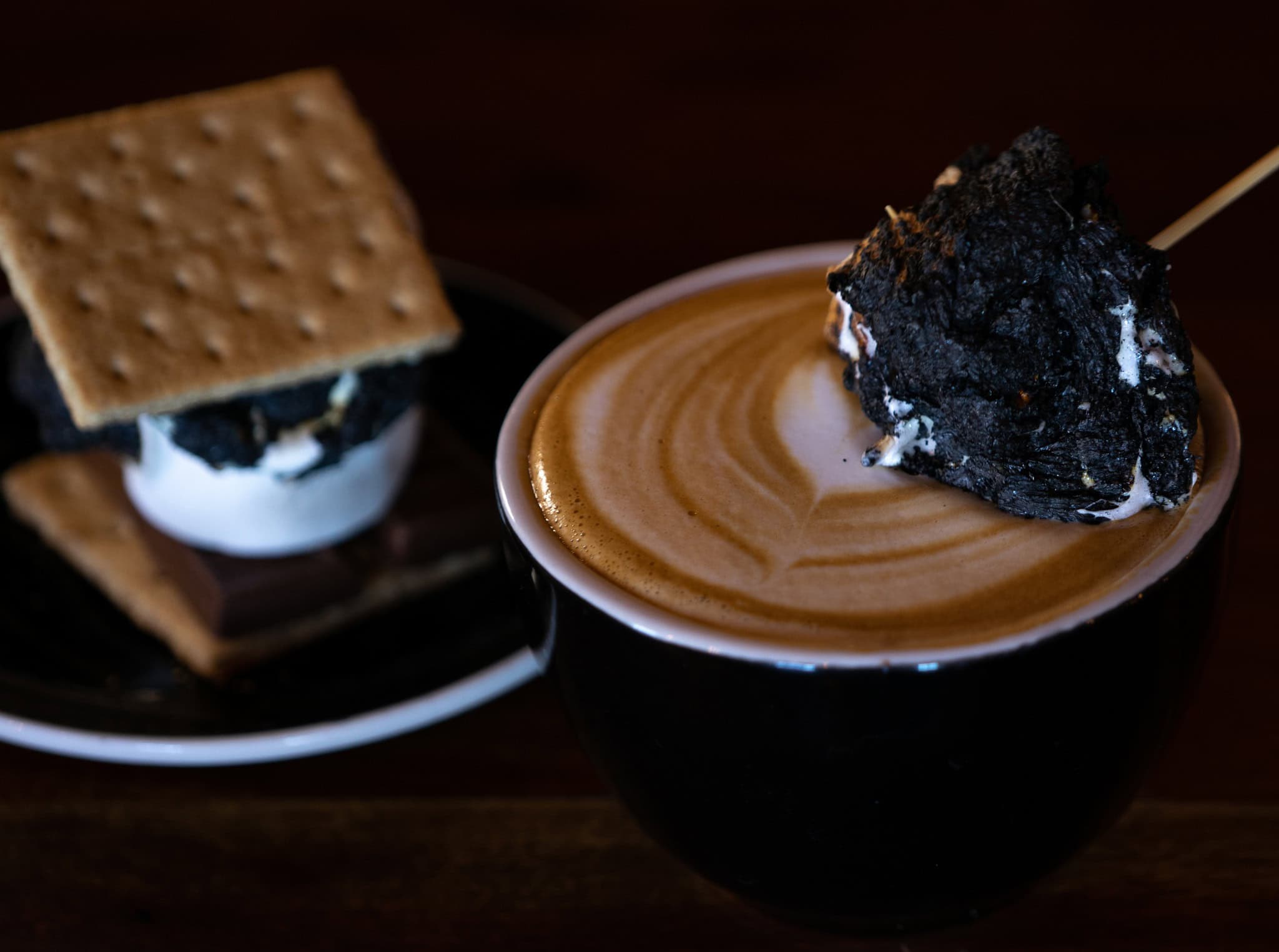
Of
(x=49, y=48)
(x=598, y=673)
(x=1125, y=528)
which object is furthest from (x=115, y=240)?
(x=49, y=48)

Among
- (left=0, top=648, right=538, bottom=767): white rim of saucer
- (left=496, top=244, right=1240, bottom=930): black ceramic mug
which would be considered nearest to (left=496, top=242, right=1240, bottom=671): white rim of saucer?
(left=496, top=244, right=1240, bottom=930): black ceramic mug

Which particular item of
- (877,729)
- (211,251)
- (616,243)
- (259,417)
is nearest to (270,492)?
(259,417)

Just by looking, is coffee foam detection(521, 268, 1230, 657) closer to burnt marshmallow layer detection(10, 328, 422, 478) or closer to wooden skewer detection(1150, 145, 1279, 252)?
wooden skewer detection(1150, 145, 1279, 252)

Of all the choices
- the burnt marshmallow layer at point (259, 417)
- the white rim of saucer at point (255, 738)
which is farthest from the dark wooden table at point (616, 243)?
the burnt marshmallow layer at point (259, 417)

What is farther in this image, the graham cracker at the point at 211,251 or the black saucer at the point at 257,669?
the graham cracker at the point at 211,251

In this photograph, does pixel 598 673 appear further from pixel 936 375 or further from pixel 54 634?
pixel 54 634

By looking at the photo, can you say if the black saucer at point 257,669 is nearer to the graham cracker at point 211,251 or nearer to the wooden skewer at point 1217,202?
the graham cracker at point 211,251
